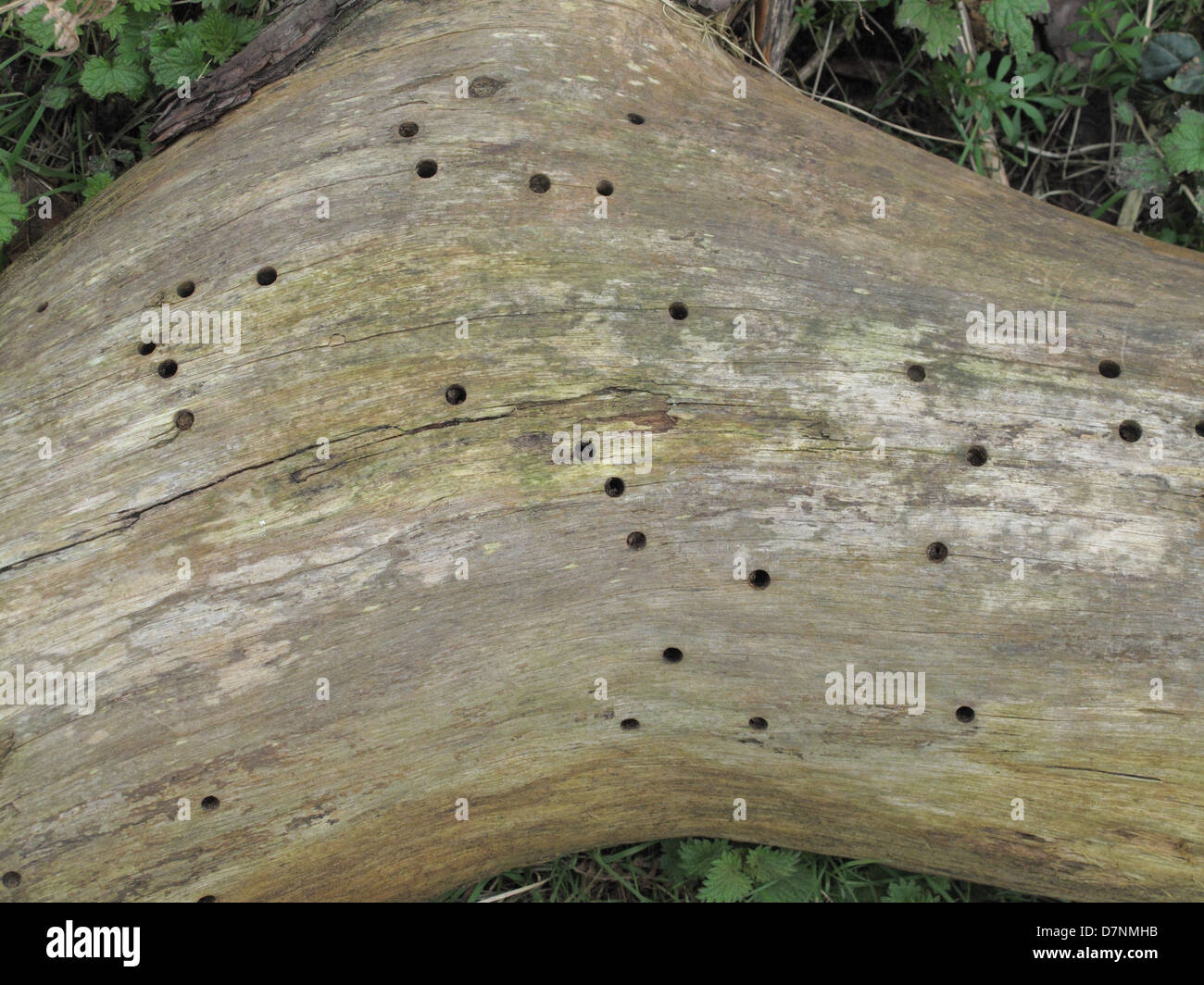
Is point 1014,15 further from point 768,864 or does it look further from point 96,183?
point 96,183

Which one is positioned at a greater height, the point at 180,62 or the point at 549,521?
the point at 180,62

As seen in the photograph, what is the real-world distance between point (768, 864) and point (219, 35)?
151 inches

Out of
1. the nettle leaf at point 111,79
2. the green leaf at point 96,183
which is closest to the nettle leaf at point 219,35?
the nettle leaf at point 111,79

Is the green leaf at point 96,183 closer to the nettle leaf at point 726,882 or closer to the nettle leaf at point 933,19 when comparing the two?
the nettle leaf at point 933,19

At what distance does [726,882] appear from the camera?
3.94 m

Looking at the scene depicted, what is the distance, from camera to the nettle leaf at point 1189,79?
4.34m

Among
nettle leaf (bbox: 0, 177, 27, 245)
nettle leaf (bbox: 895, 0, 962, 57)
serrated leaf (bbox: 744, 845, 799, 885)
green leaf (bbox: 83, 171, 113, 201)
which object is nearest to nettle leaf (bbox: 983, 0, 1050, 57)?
nettle leaf (bbox: 895, 0, 962, 57)

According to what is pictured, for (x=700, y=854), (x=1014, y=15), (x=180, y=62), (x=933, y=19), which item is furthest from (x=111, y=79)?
(x=700, y=854)

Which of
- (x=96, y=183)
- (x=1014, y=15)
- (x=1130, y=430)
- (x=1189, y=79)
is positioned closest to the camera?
(x=1130, y=430)

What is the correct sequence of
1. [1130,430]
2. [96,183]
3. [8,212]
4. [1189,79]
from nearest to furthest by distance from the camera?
[1130,430], [8,212], [96,183], [1189,79]

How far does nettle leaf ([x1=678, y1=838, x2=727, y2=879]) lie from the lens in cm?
401

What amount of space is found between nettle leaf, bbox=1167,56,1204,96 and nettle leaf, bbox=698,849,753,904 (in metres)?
3.65

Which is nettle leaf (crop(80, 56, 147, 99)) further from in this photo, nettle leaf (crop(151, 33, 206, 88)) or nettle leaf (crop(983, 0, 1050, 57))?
nettle leaf (crop(983, 0, 1050, 57))

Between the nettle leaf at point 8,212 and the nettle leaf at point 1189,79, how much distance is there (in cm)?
463
